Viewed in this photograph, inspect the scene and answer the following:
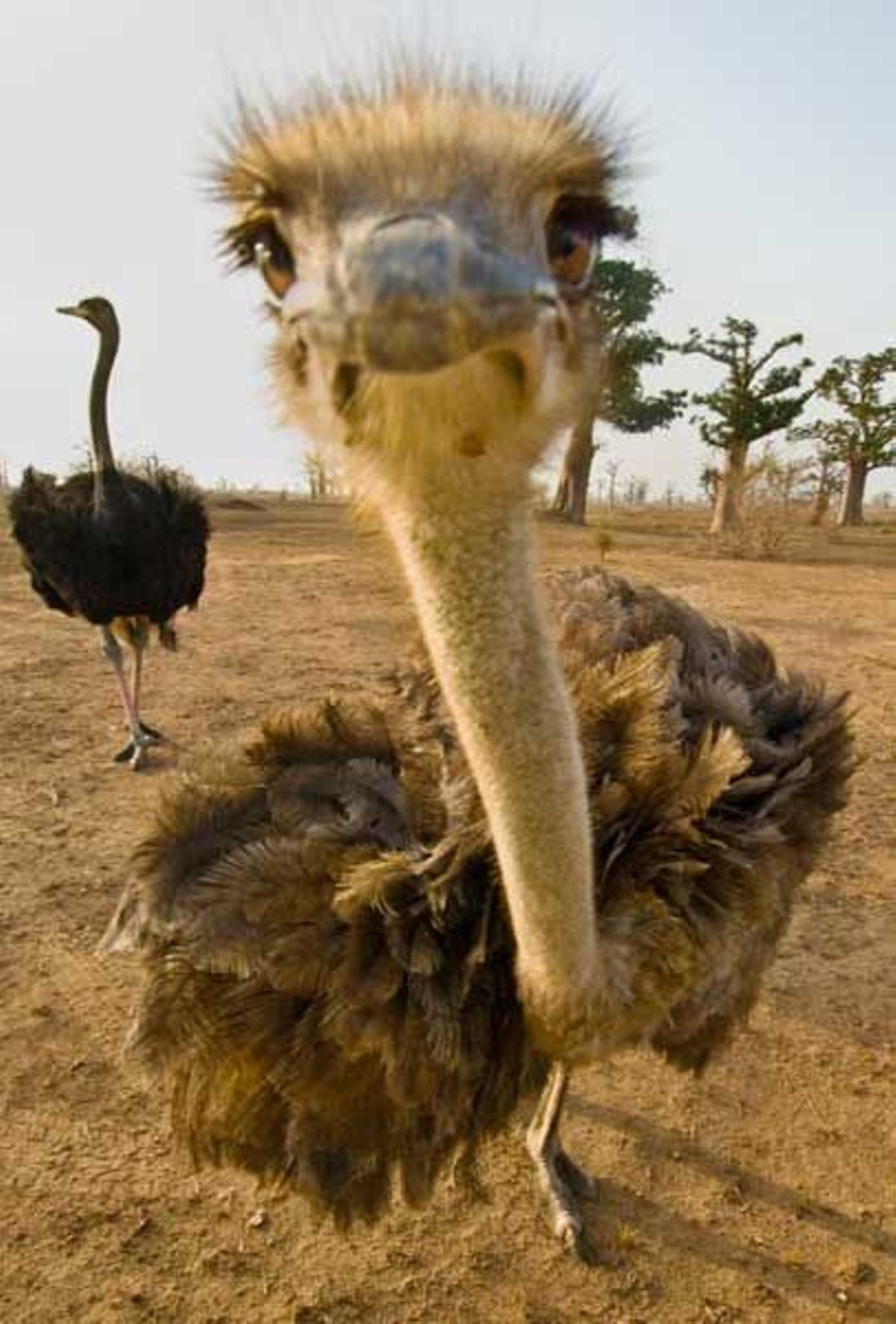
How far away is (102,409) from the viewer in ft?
17.1

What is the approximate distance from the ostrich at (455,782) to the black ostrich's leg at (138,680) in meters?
2.73

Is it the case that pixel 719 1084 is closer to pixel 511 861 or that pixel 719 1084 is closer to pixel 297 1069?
pixel 297 1069

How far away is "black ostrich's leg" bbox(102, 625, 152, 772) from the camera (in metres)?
4.35

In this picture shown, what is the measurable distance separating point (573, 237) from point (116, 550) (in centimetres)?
396

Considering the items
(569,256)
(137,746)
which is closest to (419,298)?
(569,256)

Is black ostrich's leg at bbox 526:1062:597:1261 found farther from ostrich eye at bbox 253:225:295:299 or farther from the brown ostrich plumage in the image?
ostrich eye at bbox 253:225:295:299

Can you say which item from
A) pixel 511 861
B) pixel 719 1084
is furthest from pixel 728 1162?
pixel 511 861

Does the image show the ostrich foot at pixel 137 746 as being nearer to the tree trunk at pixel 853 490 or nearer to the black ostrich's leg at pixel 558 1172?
the black ostrich's leg at pixel 558 1172

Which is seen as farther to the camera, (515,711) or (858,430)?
(858,430)

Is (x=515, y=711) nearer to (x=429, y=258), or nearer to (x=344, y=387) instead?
(x=344, y=387)

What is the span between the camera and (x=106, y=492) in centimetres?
476

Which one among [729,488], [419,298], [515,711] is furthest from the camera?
[729,488]

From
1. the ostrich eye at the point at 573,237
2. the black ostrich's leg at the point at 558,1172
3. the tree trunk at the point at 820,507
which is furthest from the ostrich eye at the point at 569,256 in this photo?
the tree trunk at the point at 820,507

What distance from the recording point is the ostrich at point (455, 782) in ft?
2.94
